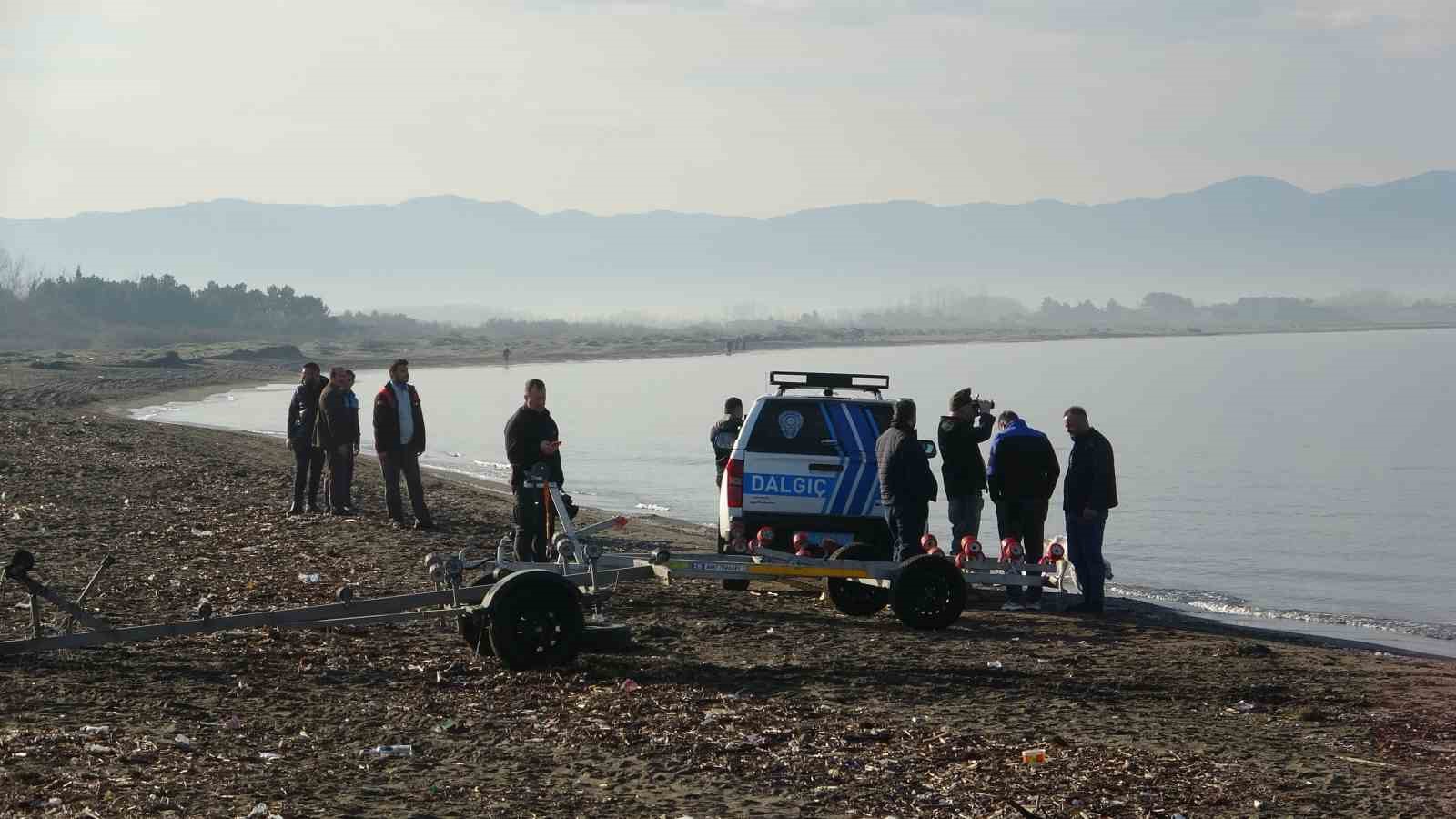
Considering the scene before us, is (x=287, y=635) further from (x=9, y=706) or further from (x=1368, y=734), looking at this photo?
(x=1368, y=734)

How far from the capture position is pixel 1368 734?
359 inches

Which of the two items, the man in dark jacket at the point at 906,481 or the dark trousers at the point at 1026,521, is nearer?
the man in dark jacket at the point at 906,481

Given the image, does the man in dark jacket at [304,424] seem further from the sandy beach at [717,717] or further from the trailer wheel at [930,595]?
the trailer wheel at [930,595]

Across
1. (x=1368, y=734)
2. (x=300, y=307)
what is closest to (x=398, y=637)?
(x=1368, y=734)

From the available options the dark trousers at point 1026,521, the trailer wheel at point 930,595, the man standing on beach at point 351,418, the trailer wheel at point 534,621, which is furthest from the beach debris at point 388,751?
the man standing on beach at point 351,418

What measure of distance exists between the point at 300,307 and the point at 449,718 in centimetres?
13027

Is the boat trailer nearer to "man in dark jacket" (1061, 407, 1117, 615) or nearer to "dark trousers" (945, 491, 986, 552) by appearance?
"man in dark jacket" (1061, 407, 1117, 615)

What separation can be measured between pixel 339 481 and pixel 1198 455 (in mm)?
25893

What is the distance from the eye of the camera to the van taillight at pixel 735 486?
13602mm

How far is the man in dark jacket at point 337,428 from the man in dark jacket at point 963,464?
725 centimetres

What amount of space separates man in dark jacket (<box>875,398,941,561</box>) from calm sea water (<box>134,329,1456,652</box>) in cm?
523

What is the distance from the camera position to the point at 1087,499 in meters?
13.6

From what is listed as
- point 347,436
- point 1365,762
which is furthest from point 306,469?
point 1365,762

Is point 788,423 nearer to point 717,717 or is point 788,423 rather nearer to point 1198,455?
point 717,717
